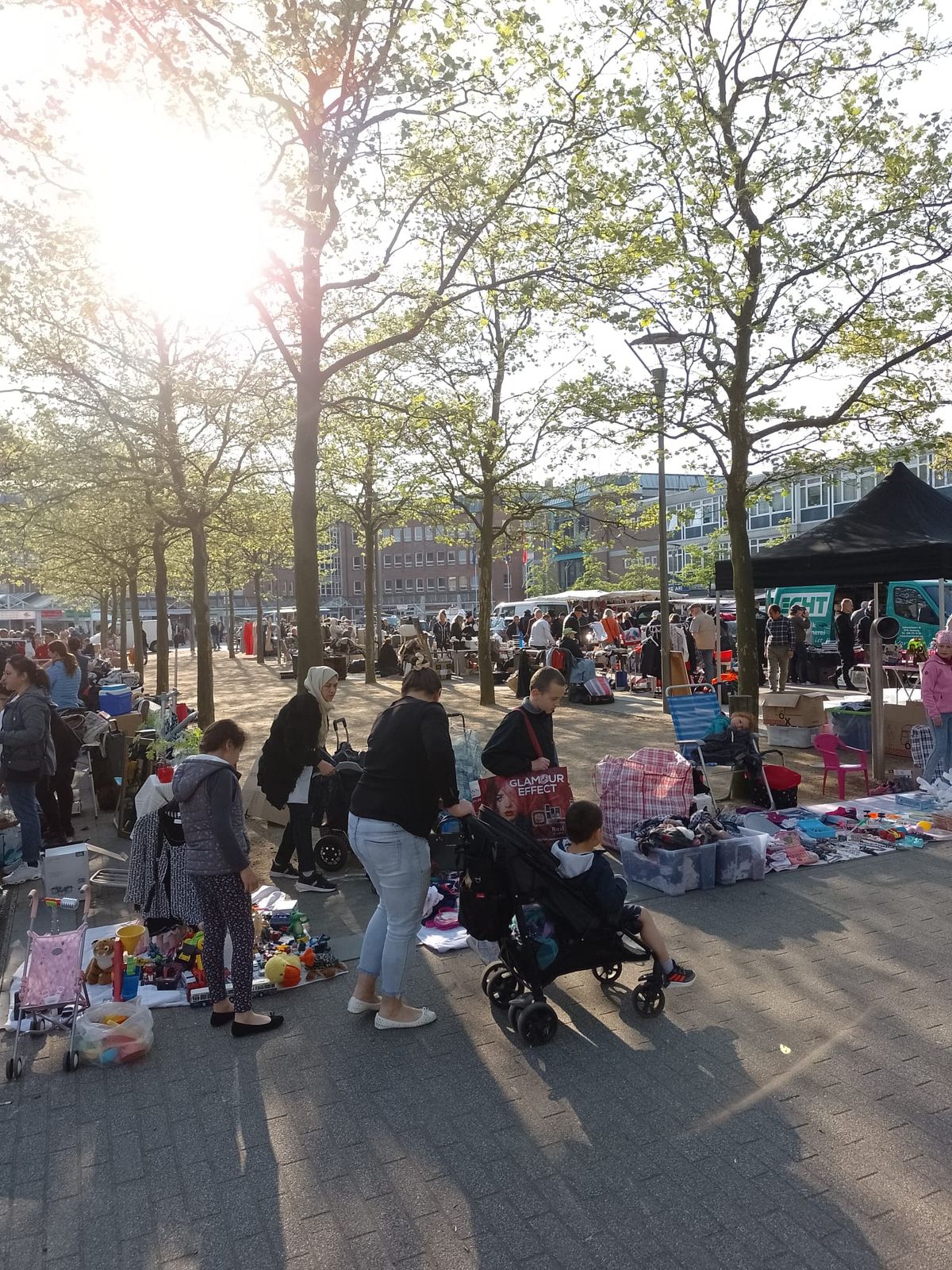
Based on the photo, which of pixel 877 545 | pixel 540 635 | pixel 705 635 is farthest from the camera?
pixel 540 635

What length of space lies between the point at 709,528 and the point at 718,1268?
6726 cm

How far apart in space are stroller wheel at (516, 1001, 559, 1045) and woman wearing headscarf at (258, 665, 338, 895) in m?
2.80

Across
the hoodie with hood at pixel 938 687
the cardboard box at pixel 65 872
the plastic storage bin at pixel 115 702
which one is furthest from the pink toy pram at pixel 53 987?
the plastic storage bin at pixel 115 702

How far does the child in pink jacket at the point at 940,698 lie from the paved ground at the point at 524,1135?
4215 millimetres

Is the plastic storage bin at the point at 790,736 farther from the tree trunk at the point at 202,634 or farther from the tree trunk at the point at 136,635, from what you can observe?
the tree trunk at the point at 136,635

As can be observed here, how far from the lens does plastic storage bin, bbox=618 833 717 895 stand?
6.78 metres

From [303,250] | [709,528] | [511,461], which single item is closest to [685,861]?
[303,250]

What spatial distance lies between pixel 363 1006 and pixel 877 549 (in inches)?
305

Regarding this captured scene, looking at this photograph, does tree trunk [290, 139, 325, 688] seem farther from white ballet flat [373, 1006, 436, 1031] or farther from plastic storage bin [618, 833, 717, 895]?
white ballet flat [373, 1006, 436, 1031]

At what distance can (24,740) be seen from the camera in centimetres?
739

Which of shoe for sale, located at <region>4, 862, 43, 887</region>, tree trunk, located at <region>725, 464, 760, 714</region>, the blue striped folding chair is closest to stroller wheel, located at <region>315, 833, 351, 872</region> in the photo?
shoe for sale, located at <region>4, 862, 43, 887</region>

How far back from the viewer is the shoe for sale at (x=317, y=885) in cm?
711

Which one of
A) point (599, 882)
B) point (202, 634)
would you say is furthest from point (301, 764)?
point (202, 634)

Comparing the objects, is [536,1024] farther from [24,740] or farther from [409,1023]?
[24,740]
